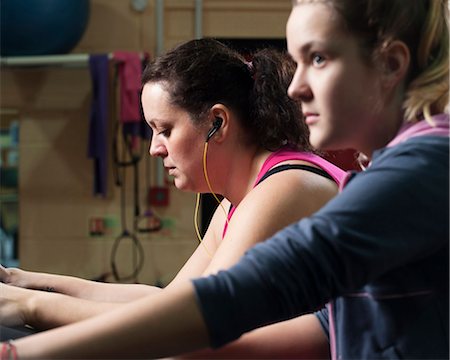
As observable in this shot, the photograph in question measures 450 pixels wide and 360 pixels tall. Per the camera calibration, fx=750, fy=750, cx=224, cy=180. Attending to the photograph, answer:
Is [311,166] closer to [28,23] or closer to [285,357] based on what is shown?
[285,357]

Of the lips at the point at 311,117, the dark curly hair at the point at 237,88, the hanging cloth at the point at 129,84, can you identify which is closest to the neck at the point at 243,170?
the dark curly hair at the point at 237,88

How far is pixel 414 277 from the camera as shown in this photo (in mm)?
765

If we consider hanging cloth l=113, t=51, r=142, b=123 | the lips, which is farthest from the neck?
hanging cloth l=113, t=51, r=142, b=123

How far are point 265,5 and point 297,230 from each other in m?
3.47

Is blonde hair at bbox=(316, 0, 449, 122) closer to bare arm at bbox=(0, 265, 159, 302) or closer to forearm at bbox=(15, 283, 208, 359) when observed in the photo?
forearm at bbox=(15, 283, 208, 359)

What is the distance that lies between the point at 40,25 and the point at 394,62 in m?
3.06

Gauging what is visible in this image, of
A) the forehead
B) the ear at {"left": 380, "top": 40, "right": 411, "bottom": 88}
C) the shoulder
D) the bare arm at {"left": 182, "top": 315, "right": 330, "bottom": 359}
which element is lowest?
the bare arm at {"left": 182, "top": 315, "right": 330, "bottom": 359}

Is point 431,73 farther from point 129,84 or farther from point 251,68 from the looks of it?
point 129,84

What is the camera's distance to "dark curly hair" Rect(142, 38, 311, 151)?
134cm

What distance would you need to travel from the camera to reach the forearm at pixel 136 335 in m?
0.69

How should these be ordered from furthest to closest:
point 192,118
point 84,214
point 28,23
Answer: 1. point 84,214
2. point 28,23
3. point 192,118

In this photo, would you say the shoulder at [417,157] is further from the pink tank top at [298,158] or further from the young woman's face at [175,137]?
the young woman's face at [175,137]

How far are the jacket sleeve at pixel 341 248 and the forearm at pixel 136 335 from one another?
0.02 metres

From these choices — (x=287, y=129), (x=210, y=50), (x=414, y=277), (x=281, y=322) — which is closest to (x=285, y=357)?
(x=281, y=322)
